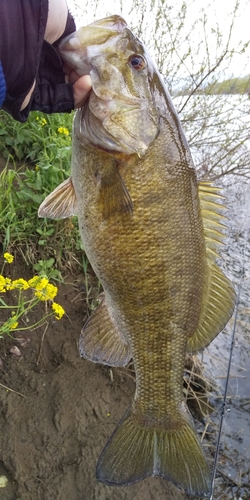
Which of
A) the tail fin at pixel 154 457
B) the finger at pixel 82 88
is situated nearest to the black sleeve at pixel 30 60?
the finger at pixel 82 88

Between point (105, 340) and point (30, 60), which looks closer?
point (30, 60)

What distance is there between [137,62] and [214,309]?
114 centimetres

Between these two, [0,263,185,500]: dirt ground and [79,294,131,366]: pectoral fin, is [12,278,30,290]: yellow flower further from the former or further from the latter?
[0,263,185,500]: dirt ground

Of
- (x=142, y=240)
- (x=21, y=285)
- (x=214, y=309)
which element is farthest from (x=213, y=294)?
(x=21, y=285)

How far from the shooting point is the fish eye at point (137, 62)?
5.86 ft

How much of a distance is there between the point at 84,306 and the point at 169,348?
1568 mm

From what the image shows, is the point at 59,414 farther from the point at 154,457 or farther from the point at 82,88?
the point at 82,88

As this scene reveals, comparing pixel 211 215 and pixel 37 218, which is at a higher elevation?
pixel 211 215

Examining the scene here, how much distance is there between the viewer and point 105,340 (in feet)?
6.79

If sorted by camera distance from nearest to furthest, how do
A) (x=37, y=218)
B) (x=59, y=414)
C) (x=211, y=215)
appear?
(x=211, y=215), (x=59, y=414), (x=37, y=218)

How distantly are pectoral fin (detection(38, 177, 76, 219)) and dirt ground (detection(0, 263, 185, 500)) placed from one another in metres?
1.52

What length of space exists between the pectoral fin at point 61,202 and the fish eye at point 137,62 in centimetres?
56

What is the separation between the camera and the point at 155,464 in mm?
2027

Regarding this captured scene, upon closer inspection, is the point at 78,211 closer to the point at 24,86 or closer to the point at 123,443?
the point at 24,86
